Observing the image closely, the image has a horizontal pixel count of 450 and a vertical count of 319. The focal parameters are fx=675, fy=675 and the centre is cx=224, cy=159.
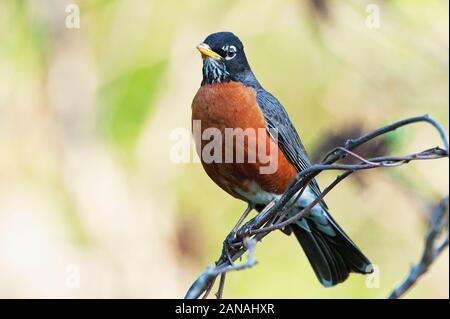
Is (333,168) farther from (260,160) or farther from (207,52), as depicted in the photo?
(207,52)

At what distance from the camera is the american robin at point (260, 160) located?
395cm

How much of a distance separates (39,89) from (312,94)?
7.72 ft

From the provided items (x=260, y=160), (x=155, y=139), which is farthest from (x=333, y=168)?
(x=155, y=139)

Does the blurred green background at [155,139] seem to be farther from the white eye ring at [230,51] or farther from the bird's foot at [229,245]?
the bird's foot at [229,245]

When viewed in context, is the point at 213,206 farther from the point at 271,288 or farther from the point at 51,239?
the point at 51,239

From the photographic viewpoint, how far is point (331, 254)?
13.0 feet

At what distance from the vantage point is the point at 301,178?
2.20m

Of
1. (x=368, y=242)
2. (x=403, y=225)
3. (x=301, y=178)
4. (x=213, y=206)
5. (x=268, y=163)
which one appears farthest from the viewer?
(x=213, y=206)

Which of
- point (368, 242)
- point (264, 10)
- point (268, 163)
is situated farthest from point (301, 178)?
point (264, 10)

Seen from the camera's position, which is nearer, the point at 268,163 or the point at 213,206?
the point at 268,163

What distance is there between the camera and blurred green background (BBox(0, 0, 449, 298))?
5.02m

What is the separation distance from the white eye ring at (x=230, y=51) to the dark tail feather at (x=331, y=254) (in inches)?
46.0

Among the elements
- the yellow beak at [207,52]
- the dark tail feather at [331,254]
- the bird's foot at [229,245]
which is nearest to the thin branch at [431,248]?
the bird's foot at [229,245]

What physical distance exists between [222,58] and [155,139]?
121cm
